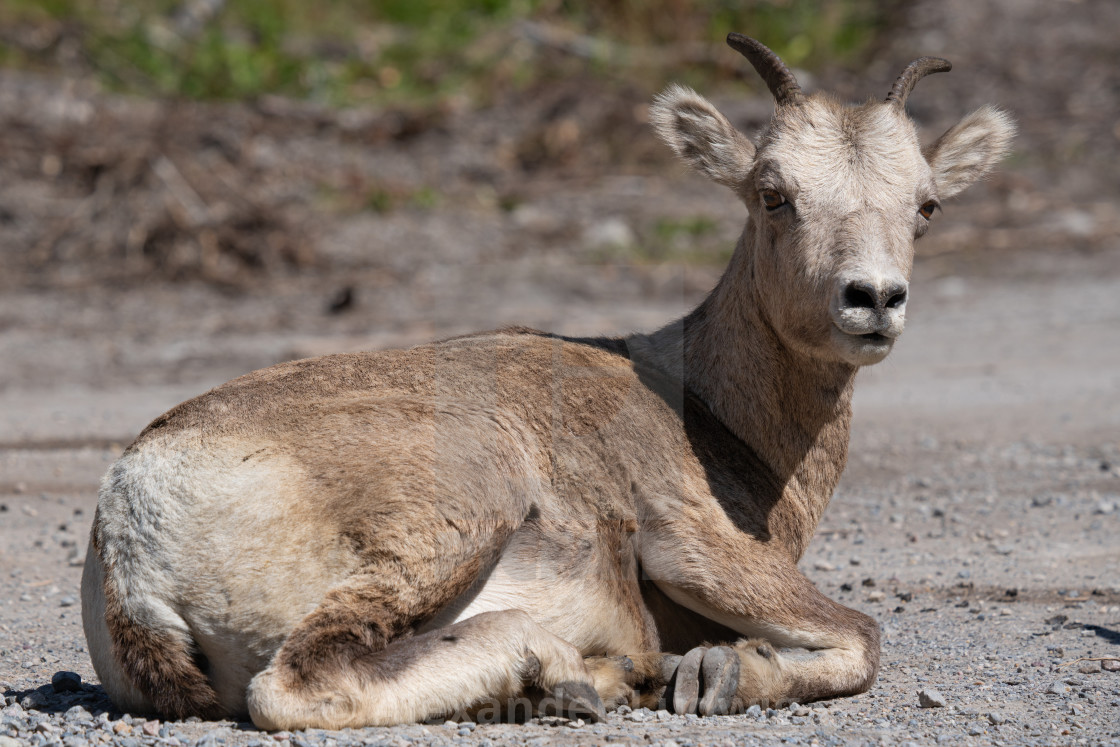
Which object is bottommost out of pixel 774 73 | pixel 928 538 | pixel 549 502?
pixel 928 538

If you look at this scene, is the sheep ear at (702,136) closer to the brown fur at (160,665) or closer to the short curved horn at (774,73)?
the short curved horn at (774,73)

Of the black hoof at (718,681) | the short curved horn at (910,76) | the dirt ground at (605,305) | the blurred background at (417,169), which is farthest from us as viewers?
the blurred background at (417,169)

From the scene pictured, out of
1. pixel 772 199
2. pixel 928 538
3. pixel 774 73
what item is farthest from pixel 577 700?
pixel 928 538

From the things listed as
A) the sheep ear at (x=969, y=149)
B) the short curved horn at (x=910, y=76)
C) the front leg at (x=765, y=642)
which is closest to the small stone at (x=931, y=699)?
the front leg at (x=765, y=642)

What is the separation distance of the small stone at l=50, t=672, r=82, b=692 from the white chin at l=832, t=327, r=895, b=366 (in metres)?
3.61

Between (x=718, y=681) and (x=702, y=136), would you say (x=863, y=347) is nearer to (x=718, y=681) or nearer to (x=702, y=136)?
(x=718, y=681)

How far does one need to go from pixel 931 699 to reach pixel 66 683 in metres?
3.66

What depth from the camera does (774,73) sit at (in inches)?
240

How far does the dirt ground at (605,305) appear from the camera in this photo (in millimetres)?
5715

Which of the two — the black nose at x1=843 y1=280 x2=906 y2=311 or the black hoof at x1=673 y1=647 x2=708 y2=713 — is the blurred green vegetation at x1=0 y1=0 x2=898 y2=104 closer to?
the black nose at x1=843 y1=280 x2=906 y2=311

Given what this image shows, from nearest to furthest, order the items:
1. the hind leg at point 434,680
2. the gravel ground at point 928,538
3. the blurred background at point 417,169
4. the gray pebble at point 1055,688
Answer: the hind leg at point 434,680, the gravel ground at point 928,538, the gray pebble at point 1055,688, the blurred background at point 417,169

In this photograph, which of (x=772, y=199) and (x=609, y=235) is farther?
(x=609, y=235)

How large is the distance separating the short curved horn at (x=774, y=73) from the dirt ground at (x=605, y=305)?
2.71 meters

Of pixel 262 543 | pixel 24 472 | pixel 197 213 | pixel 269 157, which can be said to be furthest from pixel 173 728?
pixel 269 157
